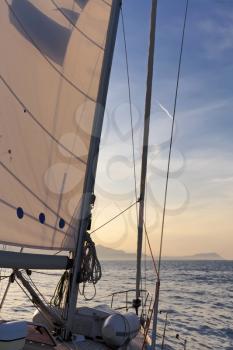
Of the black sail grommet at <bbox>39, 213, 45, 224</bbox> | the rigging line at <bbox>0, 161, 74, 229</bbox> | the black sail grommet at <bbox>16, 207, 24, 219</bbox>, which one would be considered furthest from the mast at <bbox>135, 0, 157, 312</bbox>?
the black sail grommet at <bbox>16, 207, 24, 219</bbox>

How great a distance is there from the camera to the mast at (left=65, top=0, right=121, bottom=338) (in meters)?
7.48

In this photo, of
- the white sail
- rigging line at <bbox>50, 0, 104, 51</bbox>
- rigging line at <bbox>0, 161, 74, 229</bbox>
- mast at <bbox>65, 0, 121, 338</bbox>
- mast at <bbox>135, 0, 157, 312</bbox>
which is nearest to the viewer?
rigging line at <bbox>0, 161, 74, 229</bbox>

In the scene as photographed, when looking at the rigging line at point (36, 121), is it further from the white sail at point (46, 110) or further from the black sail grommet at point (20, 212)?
the black sail grommet at point (20, 212)

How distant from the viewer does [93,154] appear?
762 centimetres

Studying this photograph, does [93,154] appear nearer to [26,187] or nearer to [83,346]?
[26,187]

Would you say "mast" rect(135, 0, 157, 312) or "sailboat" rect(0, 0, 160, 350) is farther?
"mast" rect(135, 0, 157, 312)

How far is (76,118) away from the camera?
761 centimetres

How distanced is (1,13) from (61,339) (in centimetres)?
531

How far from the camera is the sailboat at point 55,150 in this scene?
6.39 metres

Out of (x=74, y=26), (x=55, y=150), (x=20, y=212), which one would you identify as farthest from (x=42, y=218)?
(x=74, y=26)

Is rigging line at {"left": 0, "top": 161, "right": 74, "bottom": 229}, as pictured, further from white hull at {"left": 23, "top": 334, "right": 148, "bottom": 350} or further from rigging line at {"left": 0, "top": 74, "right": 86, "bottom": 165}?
white hull at {"left": 23, "top": 334, "right": 148, "bottom": 350}

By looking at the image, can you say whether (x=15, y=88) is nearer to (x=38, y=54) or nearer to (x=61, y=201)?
(x=38, y=54)

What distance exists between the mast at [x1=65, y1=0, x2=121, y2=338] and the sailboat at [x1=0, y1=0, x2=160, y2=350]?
2 cm

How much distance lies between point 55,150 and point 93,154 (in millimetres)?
712
